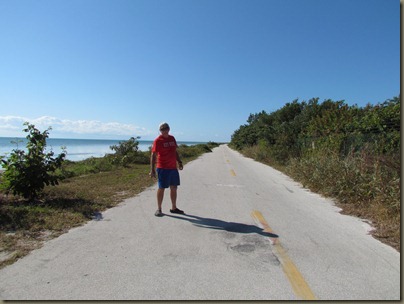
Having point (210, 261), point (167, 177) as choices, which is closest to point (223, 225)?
point (167, 177)

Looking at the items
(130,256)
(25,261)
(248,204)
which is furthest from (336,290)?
(248,204)

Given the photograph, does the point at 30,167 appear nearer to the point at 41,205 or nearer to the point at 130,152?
the point at 41,205

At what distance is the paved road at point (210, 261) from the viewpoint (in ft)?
10.6

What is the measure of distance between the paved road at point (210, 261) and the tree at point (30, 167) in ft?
6.71

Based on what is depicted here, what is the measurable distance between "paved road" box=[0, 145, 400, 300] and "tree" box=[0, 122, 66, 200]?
6.71 feet

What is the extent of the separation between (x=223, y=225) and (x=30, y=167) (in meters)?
4.78

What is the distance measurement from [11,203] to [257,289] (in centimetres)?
618

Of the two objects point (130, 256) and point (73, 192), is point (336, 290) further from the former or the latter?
point (73, 192)

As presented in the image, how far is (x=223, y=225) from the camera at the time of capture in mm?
5777

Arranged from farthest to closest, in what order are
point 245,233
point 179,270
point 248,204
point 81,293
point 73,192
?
point 73,192, point 248,204, point 245,233, point 179,270, point 81,293

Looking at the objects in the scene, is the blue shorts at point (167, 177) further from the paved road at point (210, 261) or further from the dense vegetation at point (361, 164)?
the dense vegetation at point (361, 164)

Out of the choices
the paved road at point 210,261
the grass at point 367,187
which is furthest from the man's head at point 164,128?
the grass at point 367,187

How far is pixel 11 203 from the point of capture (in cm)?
693

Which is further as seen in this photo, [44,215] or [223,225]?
[44,215]
